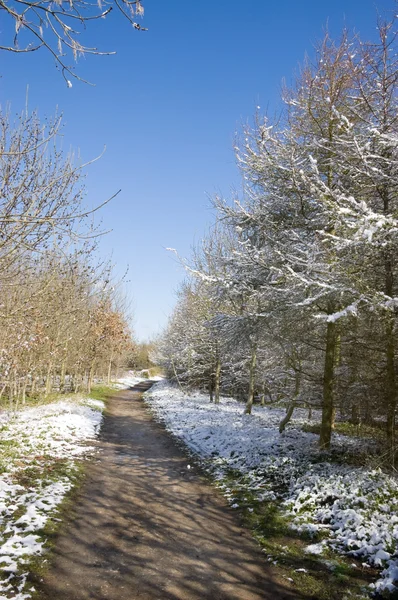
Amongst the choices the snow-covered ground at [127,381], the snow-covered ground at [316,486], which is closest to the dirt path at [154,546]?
the snow-covered ground at [316,486]

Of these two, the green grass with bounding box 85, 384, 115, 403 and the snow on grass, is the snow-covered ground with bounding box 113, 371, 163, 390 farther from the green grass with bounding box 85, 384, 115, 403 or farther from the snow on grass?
the snow on grass

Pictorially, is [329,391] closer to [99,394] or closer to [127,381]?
[99,394]

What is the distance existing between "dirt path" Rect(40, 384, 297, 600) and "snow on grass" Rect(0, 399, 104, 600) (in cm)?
36

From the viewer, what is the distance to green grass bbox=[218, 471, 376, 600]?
455cm

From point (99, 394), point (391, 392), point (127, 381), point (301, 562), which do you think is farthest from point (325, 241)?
point (127, 381)

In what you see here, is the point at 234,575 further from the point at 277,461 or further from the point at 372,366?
the point at 372,366

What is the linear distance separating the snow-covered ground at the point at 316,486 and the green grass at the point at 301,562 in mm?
160

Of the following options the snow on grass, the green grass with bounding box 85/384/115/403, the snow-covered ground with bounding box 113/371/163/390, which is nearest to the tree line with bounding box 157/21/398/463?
the snow on grass

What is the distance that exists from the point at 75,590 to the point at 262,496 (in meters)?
4.14

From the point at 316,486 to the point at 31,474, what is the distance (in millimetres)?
5645

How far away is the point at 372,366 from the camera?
27.0 feet

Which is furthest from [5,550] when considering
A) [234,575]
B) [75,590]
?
[234,575]

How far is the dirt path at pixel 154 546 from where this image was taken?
4500mm

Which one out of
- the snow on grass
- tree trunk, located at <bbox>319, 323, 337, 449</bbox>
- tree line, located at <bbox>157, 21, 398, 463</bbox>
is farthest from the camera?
tree trunk, located at <bbox>319, 323, 337, 449</bbox>
